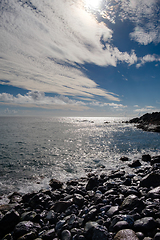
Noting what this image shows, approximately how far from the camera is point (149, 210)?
5.92 m

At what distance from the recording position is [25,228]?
5.94 meters

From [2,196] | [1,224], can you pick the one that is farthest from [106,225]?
[2,196]

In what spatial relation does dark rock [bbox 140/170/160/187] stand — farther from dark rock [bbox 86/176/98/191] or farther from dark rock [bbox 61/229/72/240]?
dark rock [bbox 61/229/72/240]

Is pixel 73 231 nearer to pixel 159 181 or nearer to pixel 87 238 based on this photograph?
pixel 87 238

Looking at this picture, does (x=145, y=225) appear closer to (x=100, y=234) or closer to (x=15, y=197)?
(x=100, y=234)

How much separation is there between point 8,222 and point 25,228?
0.99 meters

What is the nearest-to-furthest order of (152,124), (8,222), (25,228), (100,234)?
1. (100,234)
2. (25,228)
3. (8,222)
4. (152,124)

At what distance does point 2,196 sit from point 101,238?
8.74 meters

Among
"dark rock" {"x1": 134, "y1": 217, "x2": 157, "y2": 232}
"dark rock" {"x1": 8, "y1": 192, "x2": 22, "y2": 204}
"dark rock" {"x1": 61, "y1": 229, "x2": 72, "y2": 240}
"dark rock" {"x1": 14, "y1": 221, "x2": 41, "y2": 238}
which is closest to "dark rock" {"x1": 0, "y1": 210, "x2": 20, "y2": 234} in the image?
"dark rock" {"x1": 14, "y1": 221, "x2": 41, "y2": 238}

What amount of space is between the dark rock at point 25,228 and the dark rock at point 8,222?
36cm

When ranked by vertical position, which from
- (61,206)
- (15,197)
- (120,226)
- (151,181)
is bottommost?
(15,197)

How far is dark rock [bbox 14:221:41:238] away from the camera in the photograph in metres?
5.77

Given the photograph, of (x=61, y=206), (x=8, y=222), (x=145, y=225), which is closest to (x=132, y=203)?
(x=145, y=225)

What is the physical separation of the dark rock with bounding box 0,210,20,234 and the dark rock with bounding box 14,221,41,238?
0.36m
